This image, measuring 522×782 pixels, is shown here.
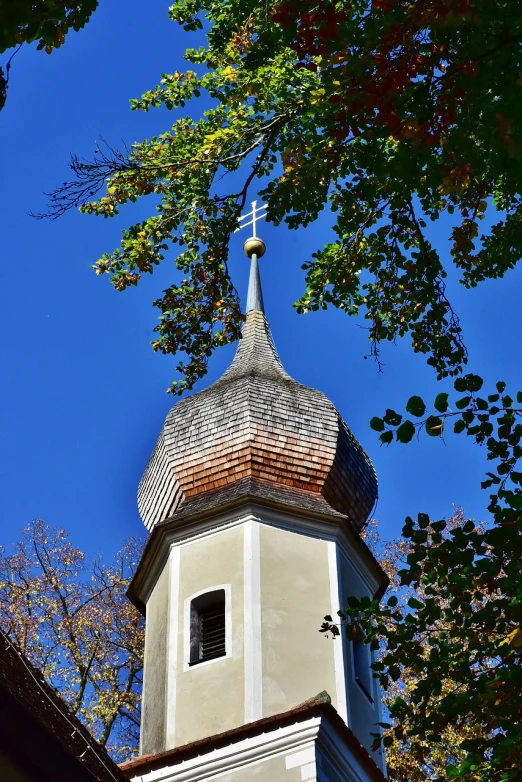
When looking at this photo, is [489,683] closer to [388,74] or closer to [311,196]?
[388,74]

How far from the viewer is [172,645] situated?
13094 mm

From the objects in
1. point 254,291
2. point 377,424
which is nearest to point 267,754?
point 377,424

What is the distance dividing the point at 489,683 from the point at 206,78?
22.1 feet

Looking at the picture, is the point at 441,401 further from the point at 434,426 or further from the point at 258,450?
the point at 258,450

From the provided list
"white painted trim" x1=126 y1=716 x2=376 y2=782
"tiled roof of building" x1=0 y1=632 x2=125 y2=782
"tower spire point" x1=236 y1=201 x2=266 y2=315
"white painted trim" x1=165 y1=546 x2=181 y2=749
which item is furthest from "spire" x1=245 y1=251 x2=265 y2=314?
"tiled roof of building" x1=0 y1=632 x2=125 y2=782

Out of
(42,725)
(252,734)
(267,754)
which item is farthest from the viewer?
(252,734)

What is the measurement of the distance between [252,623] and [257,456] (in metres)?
2.68

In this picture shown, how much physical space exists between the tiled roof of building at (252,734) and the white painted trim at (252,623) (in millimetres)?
311

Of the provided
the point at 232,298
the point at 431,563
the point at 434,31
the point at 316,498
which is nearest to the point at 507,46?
the point at 434,31

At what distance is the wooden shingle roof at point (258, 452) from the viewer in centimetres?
A: 1489

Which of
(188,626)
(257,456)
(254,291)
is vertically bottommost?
(188,626)

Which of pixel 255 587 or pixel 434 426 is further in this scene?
pixel 255 587

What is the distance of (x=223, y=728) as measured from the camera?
1201cm

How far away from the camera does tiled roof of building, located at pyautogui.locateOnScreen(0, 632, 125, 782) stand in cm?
604
